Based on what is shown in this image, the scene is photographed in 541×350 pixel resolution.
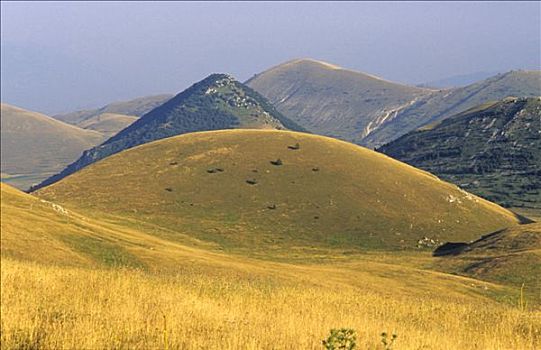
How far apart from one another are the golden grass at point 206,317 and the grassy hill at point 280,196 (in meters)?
68.8

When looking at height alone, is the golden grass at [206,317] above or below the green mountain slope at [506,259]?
below

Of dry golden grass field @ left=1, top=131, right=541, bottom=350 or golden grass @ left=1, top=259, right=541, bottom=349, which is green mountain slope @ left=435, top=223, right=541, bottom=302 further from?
golden grass @ left=1, top=259, right=541, bottom=349

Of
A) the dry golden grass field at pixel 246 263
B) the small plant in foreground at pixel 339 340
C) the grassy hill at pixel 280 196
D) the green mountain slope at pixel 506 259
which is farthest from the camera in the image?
the grassy hill at pixel 280 196

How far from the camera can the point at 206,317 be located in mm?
15227

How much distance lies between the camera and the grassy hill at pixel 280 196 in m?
104

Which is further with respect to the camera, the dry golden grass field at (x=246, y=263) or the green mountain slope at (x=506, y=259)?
the green mountain slope at (x=506, y=259)

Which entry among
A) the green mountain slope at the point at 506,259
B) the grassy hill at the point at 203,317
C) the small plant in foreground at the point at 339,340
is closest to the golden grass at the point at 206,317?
the grassy hill at the point at 203,317

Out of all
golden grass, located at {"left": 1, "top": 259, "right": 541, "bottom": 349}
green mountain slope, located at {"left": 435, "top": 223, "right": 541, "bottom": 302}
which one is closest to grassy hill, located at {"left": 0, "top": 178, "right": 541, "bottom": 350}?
golden grass, located at {"left": 1, "top": 259, "right": 541, "bottom": 349}

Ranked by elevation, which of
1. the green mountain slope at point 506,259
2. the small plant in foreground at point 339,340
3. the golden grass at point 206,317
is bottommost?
the golden grass at point 206,317

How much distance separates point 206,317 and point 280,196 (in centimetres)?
10604

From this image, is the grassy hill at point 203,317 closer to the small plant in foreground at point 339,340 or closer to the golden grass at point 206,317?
the golden grass at point 206,317

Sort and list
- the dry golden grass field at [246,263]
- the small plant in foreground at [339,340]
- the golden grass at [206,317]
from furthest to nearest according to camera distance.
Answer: the dry golden grass field at [246,263] → the golden grass at [206,317] → the small plant in foreground at [339,340]

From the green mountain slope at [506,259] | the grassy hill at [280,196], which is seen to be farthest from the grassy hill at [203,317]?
the grassy hill at [280,196]

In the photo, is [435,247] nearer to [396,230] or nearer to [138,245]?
[396,230]
